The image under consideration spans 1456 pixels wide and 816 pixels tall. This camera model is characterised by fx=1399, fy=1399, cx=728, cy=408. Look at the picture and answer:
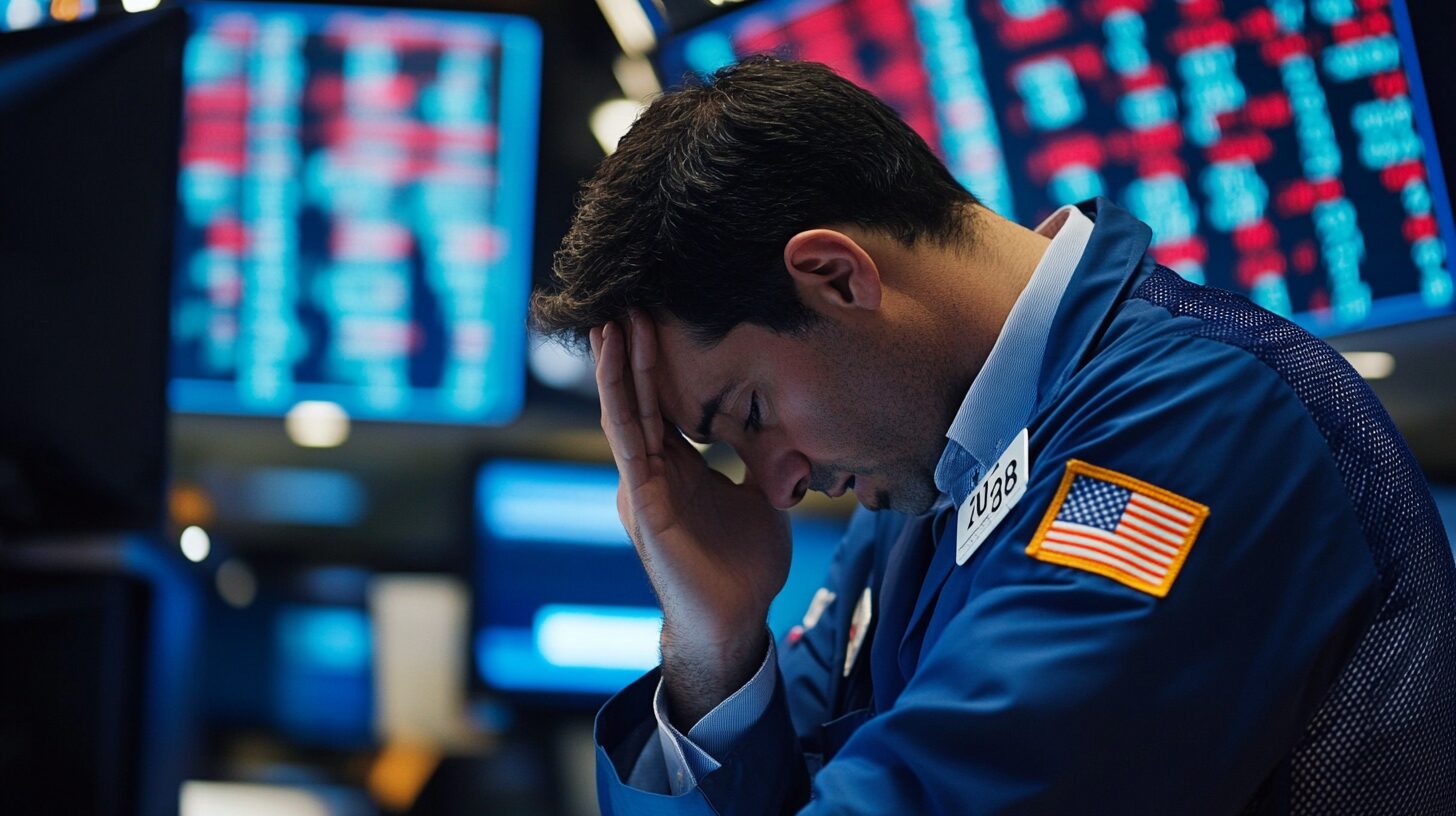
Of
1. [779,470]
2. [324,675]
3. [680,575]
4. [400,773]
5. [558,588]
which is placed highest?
[779,470]

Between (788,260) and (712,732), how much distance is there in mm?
499

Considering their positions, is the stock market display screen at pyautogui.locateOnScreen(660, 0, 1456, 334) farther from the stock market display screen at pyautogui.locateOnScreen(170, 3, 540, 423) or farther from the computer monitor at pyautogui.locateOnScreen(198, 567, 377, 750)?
the computer monitor at pyautogui.locateOnScreen(198, 567, 377, 750)

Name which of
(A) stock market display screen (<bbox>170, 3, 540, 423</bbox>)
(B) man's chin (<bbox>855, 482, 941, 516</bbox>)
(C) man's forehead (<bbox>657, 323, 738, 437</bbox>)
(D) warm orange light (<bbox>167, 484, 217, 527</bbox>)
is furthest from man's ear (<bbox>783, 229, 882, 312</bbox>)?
(D) warm orange light (<bbox>167, 484, 217, 527</bbox>)

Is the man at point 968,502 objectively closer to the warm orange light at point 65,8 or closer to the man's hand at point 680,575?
the man's hand at point 680,575

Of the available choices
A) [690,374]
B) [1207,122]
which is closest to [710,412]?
[690,374]

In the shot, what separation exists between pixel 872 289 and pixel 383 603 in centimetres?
136

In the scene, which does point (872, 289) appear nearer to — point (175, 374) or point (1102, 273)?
point (1102, 273)

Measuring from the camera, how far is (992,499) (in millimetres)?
1171

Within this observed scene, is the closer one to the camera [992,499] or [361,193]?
[992,499]

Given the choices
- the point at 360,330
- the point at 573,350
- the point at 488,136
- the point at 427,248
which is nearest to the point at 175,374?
the point at 360,330

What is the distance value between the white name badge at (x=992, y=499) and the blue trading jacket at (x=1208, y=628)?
13mm

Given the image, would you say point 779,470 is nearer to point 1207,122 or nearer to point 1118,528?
point 1118,528

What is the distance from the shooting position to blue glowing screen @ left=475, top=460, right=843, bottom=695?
2248 millimetres

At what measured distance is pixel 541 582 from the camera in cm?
228
